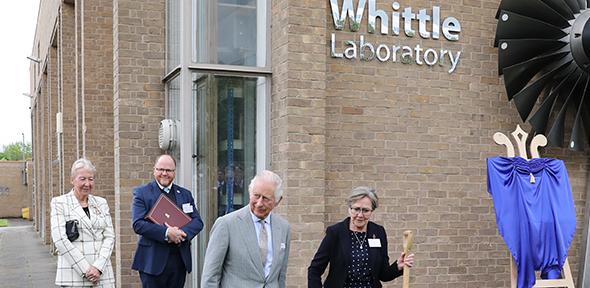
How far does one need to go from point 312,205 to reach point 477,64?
2.54m

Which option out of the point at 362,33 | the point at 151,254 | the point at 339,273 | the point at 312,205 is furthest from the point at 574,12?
the point at 151,254

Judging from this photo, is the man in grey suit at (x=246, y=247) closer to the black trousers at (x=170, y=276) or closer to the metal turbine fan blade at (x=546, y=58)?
the black trousers at (x=170, y=276)

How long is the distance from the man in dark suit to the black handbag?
49 centimetres

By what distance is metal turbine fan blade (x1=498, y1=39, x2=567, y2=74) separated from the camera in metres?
7.16

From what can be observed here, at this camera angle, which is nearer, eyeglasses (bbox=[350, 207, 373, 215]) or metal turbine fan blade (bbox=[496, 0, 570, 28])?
eyeglasses (bbox=[350, 207, 373, 215])

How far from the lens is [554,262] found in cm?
652

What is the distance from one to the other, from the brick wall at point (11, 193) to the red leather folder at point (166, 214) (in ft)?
123

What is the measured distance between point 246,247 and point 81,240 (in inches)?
86.7

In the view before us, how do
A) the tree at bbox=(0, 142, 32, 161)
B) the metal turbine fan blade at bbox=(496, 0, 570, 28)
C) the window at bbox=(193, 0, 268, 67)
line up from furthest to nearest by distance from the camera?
the tree at bbox=(0, 142, 32, 161)
the metal turbine fan blade at bbox=(496, 0, 570, 28)
the window at bbox=(193, 0, 268, 67)

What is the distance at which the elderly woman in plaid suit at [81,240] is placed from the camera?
544cm

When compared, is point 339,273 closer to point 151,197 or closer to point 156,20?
point 151,197

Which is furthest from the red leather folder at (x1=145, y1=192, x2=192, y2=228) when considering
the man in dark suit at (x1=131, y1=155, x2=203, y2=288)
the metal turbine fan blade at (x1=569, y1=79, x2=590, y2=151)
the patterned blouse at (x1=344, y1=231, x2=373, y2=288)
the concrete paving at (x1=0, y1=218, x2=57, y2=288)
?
the concrete paving at (x1=0, y1=218, x2=57, y2=288)

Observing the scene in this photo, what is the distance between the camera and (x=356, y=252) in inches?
A: 181

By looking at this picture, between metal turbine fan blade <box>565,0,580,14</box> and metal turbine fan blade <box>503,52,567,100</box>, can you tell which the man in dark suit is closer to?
metal turbine fan blade <box>503,52,567,100</box>
